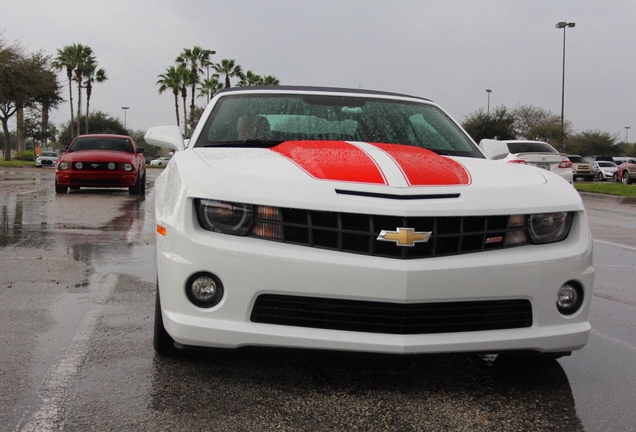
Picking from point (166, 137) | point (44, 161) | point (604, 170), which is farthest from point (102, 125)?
point (166, 137)

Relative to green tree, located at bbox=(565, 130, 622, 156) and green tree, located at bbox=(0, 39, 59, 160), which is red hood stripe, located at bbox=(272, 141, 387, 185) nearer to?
green tree, located at bbox=(0, 39, 59, 160)

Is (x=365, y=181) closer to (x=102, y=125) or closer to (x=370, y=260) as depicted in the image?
(x=370, y=260)

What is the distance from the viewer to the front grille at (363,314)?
3094 millimetres

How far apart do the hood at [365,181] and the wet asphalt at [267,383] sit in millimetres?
655

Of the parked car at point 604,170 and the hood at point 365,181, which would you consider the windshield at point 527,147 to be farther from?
the parked car at point 604,170

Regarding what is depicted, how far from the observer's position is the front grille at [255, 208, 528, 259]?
3090mm

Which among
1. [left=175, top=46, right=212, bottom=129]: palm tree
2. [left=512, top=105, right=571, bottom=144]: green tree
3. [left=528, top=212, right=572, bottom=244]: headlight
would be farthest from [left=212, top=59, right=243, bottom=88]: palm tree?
[left=528, top=212, right=572, bottom=244]: headlight

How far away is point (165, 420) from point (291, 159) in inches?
53.3

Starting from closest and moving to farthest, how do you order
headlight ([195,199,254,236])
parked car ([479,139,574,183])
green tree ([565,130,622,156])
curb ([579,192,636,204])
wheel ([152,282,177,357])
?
headlight ([195,199,254,236]), wheel ([152,282,177,357]), parked car ([479,139,574,183]), curb ([579,192,636,204]), green tree ([565,130,622,156])

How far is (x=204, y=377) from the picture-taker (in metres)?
3.42

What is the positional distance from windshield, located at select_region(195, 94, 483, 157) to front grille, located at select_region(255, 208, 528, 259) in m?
1.25

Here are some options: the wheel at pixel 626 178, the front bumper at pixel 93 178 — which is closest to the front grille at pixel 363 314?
the front bumper at pixel 93 178

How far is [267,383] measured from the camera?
337 cm

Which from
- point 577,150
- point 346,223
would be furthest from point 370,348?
point 577,150
